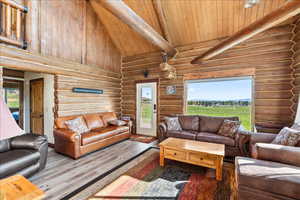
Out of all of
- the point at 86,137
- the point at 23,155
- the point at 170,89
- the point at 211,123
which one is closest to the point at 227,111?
the point at 211,123

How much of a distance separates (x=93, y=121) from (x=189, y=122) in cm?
299

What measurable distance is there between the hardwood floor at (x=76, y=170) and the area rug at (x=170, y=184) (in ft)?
1.37

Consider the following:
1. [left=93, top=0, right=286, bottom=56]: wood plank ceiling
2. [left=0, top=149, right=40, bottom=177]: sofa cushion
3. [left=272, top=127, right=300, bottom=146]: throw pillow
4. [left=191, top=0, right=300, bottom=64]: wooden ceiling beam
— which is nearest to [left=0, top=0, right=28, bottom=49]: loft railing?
[left=0, top=149, right=40, bottom=177]: sofa cushion

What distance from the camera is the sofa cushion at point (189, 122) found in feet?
13.6

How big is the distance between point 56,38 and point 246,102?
5751 millimetres

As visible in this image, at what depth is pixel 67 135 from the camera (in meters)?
3.12

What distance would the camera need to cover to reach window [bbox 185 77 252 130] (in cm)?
408

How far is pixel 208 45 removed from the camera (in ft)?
14.7

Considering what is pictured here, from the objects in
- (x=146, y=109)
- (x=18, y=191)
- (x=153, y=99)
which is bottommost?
(x=18, y=191)

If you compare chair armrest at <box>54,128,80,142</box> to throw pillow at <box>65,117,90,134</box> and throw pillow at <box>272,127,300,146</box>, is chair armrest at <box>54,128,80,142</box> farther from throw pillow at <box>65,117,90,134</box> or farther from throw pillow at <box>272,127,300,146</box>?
throw pillow at <box>272,127,300,146</box>

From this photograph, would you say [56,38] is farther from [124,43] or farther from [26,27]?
[124,43]

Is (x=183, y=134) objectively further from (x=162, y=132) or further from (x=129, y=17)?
(x=129, y=17)

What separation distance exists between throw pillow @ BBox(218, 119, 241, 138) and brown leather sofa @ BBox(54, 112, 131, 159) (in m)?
2.89

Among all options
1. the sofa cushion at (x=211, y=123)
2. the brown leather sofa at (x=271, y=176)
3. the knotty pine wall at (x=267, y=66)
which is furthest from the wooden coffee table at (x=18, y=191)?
the knotty pine wall at (x=267, y=66)
